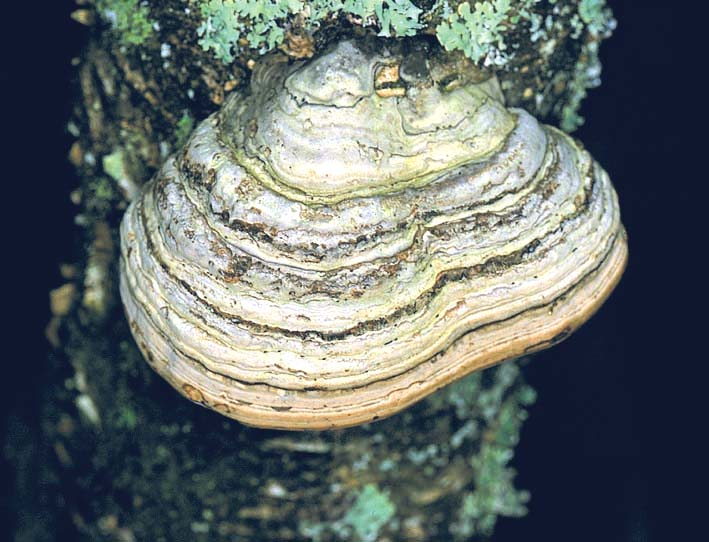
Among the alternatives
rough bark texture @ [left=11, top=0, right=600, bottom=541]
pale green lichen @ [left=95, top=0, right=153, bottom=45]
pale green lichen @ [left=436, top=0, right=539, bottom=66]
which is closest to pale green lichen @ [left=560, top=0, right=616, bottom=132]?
rough bark texture @ [left=11, top=0, right=600, bottom=541]

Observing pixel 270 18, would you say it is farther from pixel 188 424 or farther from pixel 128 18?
Answer: pixel 188 424

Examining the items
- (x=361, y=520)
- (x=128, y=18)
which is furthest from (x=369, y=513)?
(x=128, y=18)

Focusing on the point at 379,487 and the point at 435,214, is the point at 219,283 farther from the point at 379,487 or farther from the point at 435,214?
the point at 379,487

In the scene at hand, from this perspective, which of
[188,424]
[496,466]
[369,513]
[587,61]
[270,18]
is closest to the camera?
[270,18]

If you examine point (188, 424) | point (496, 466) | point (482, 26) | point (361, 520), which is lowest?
point (496, 466)

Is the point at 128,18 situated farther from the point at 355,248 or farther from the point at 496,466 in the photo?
the point at 496,466

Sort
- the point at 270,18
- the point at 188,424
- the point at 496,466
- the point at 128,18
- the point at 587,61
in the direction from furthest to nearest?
the point at 496,466 < the point at 188,424 < the point at 587,61 < the point at 128,18 < the point at 270,18

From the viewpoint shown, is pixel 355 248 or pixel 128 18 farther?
pixel 128 18

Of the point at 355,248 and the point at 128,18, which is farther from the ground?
the point at 128,18
